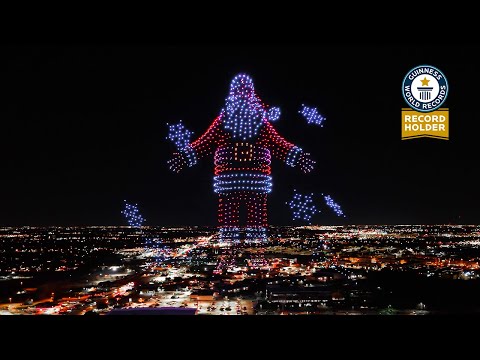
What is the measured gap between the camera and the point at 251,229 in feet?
18.7

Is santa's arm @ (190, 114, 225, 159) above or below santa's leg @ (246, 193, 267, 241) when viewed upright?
above

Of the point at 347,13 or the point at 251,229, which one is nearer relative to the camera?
the point at 347,13

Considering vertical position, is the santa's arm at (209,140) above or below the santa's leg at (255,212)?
above

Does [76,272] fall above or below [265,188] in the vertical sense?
below

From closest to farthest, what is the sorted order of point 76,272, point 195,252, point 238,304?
point 238,304 < point 195,252 < point 76,272

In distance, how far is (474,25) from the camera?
6.45 ft
